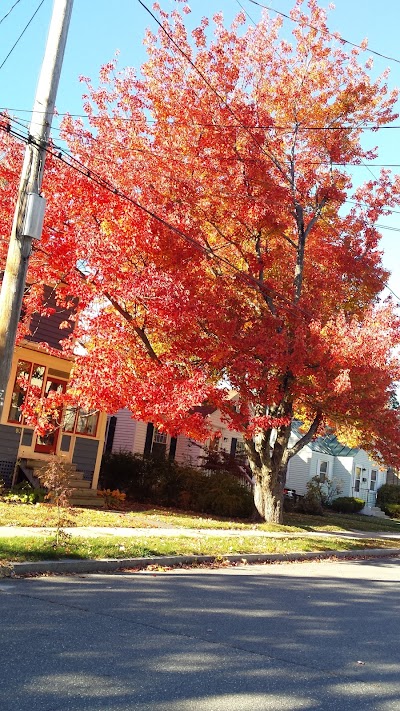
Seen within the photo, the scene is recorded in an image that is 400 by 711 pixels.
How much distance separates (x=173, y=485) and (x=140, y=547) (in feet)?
40.7

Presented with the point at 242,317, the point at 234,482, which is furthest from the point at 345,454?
the point at 242,317

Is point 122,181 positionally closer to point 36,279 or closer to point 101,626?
point 36,279

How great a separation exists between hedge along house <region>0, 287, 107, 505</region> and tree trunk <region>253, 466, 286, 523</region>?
5215 mm

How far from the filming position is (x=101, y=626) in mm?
6309

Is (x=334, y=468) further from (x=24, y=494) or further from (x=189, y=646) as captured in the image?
(x=189, y=646)

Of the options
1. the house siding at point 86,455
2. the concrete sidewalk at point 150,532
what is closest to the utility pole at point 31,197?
the concrete sidewalk at point 150,532

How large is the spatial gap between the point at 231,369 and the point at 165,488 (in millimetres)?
8191

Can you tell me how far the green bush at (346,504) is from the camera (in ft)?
126

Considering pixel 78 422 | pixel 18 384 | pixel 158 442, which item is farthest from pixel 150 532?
pixel 158 442

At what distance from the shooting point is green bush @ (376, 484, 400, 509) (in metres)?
45.1

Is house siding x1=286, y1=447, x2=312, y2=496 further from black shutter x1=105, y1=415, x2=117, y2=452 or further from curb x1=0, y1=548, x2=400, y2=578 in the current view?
curb x1=0, y1=548, x2=400, y2=578

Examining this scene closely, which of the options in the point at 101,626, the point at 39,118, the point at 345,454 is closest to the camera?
the point at 101,626

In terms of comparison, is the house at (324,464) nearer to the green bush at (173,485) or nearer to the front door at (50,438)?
the green bush at (173,485)

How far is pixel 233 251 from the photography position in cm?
1994
